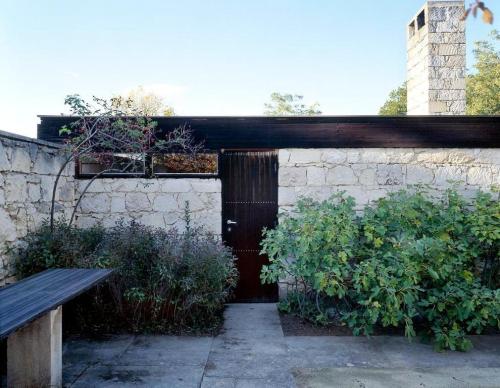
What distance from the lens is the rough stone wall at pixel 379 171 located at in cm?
563

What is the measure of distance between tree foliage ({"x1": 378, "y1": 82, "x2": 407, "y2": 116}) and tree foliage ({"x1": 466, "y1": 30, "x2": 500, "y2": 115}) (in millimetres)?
3445

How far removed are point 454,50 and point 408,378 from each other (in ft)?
17.8

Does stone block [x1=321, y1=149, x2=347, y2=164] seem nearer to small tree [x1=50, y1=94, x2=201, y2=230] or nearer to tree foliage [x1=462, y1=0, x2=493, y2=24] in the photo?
small tree [x1=50, y1=94, x2=201, y2=230]

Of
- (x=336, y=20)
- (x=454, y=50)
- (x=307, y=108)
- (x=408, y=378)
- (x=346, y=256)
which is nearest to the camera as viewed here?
(x=408, y=378)

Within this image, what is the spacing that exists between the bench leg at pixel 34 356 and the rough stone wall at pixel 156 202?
2.68 meters

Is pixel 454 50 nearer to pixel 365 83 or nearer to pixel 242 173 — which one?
pixel 242 173

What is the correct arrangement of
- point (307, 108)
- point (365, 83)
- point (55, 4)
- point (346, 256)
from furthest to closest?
point (307, 108), point (365, 83), point (55, 4), point (346, 256)

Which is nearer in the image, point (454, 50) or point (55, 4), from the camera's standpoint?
point (454, 50)

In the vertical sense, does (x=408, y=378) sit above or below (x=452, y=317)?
below

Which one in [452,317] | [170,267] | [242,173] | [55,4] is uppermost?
[55,4]

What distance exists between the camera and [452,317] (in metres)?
4.12

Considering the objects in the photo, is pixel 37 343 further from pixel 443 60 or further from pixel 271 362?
pixel 443 60

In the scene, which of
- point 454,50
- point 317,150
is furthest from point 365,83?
point 317,150

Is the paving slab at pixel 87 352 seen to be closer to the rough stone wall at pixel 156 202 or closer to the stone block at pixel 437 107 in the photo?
the rough stone wall at pixel 156 202
